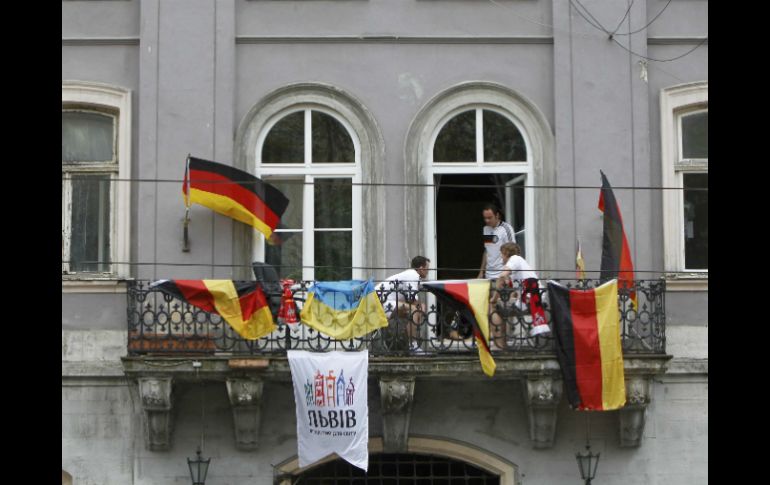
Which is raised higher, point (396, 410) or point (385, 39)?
point (385, 39)

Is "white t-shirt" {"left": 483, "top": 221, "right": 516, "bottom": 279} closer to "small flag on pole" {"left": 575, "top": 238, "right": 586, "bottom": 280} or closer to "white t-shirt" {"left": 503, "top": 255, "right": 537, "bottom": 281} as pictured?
"white t-shirt" {"left": 503, "top": 255, "right": 537, "bottom": 281}

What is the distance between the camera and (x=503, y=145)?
17.3m

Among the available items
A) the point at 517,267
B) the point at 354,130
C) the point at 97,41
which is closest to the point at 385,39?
the point at 354,130

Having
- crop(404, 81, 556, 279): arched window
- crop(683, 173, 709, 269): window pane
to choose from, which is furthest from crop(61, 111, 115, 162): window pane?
crop(683, 173, 709, 269): window pane

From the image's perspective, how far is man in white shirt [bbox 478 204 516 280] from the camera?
1664 cm

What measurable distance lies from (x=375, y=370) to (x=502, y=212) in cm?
297

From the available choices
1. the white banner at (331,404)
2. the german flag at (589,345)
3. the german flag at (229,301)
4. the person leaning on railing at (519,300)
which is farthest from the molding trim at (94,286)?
the german flag at (589,345)

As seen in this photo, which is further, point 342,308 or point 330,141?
point 330,141

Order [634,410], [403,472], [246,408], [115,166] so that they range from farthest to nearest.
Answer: [115,166], [403,472], [634,410], [246,408]

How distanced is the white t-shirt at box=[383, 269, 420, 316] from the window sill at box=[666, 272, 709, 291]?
118 inches

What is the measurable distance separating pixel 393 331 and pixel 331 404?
1078 mm

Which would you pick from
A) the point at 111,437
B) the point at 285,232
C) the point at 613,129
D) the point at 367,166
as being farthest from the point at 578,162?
the point at 111,437

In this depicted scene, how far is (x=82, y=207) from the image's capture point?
56.2ft

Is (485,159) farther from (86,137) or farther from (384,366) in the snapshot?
(86,137)
